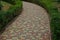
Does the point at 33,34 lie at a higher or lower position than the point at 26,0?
lower

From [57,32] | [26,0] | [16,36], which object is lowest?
[16,36]

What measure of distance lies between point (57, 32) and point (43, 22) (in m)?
5.46

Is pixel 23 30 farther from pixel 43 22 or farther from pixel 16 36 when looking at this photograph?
pixel 43 22

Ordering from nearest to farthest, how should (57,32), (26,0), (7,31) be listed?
(57,32) < (7,31) < (26,0)

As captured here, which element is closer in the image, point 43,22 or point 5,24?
point 5,24

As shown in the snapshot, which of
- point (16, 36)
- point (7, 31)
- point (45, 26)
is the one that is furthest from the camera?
point (45, 26)

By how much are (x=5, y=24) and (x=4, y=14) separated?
544 mm

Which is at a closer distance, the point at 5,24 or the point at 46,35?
the point at 46,35

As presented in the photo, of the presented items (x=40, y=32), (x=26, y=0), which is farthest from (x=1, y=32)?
(x=26, y=0)

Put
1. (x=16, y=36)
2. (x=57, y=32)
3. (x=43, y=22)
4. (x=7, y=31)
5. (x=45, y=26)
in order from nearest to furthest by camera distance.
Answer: (x=57, y=32) < (x=16, y=36) < (x=7, y=31) < (x=45, y=26) < (x=43, y=22)

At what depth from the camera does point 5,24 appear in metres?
10.1

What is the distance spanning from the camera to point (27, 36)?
8867 millimetres

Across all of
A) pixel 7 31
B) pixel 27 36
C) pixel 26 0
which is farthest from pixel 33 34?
pixel 26 0

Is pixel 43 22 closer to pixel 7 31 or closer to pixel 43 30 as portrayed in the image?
pixel 43 30
